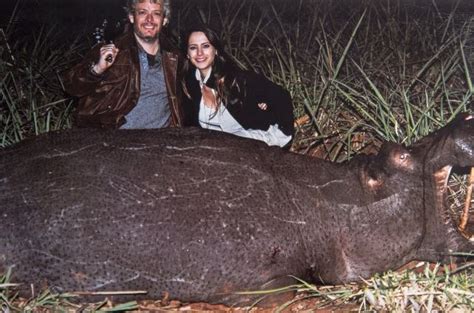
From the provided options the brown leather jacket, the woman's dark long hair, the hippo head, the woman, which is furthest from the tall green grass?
the hippo head

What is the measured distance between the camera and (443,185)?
3529 mm

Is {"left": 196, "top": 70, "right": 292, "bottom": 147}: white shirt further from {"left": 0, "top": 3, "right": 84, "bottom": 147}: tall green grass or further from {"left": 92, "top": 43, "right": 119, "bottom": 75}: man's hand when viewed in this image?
{"left": 0, "top": 3, "right": 84, "bottom": 147}: tall green grass

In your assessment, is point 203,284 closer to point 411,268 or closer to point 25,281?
point 25,281

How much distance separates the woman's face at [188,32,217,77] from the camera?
4.41 meters

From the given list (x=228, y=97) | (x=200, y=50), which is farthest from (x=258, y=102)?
(x=200, y=50)

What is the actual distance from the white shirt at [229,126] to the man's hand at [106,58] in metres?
0.59

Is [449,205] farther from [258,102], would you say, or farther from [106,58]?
[106,58]

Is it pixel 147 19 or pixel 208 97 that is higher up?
pixel 147 19

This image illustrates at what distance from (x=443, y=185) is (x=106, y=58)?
7.48 feet

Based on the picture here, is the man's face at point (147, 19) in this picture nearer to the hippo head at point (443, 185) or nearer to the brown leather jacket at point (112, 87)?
the brown leather jacket at point (112, 87)

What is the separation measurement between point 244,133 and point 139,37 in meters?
1.01

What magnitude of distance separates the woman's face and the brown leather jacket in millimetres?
227

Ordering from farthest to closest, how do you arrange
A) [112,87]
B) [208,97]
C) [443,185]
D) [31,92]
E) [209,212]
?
1. [31,92]
2. [208,97]
3. [112,87]
4. [443,185]
5. [209,212]

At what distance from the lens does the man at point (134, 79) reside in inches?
173
